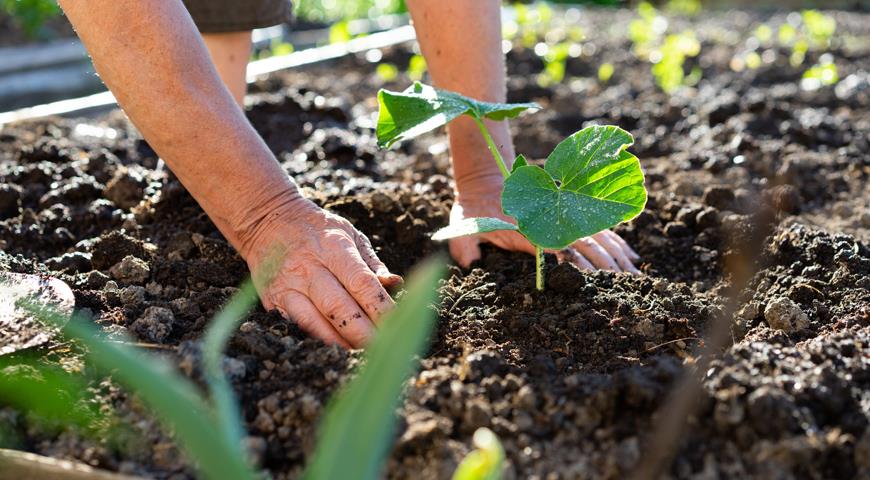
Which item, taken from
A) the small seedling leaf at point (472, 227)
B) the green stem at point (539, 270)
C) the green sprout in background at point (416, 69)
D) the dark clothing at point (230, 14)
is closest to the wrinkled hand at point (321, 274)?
the small seedling leaf at point (472, 227)

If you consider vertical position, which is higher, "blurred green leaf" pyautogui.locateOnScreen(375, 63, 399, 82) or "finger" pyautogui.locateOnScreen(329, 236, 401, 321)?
"finger" pyautogui.locateOnScreen(329, 236, 401, 321)

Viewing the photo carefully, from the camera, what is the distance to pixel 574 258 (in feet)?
5.96

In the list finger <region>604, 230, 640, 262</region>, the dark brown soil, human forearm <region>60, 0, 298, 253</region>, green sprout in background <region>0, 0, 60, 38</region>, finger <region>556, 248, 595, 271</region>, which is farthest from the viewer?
green sprout in background <region>0, 0, 60, 38</region>

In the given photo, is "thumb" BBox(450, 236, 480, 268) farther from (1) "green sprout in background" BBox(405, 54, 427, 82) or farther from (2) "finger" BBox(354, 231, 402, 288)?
(1) "green sprout in background" BBox(405, 54, 427, 82)

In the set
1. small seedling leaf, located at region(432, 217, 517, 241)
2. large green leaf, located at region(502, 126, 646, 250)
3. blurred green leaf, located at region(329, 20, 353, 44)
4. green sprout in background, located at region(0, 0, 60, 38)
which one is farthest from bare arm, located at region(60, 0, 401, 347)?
green sprout in background, located at region(0, 0, 60, 38)

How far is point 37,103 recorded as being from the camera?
4.26 m

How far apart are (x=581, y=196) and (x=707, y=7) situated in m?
6.85

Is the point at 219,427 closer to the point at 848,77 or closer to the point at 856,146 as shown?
the point at 856,146

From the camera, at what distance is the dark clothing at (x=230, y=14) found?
2.40 m

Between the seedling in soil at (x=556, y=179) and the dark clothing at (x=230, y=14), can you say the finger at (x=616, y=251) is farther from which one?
the dark clothing at (x=230, y=14)

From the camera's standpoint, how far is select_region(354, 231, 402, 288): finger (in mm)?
1552

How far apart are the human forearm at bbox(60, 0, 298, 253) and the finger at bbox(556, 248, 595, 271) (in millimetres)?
554

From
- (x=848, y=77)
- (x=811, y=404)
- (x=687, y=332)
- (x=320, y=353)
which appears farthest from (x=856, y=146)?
(x=320, y=353)

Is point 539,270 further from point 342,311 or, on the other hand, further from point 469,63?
point 469,63
